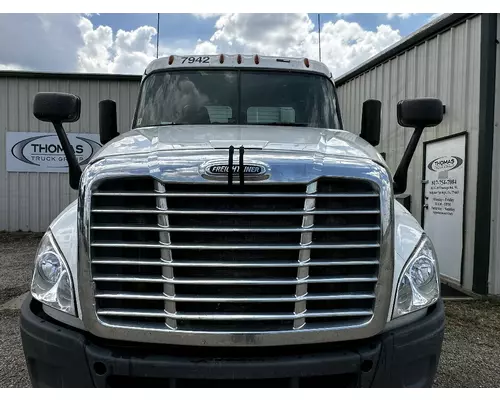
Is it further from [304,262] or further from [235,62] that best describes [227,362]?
[235,62]

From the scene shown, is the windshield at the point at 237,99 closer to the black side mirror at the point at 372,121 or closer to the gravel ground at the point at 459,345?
the black side mirror at the point at 372,121

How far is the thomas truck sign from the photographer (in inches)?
441

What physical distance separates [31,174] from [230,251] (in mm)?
10744

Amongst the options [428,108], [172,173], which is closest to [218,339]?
[172,173]

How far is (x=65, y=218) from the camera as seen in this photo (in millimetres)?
2574

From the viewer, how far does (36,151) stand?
11211 mm

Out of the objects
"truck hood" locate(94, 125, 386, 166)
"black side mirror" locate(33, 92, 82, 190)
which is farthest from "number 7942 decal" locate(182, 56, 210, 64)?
"black side mirror" locate(33, 92, 82, 190)

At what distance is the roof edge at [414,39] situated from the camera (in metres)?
6.38

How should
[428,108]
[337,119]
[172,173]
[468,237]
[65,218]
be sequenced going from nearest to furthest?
[172,173]
[65,218]
[428,108]
[337,119]
[468,237]

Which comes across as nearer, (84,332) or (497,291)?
(84,332)

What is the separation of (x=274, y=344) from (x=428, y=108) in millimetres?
1901

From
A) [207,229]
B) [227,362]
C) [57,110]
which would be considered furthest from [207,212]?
[57,110]

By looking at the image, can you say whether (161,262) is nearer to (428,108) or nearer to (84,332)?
(84,332)

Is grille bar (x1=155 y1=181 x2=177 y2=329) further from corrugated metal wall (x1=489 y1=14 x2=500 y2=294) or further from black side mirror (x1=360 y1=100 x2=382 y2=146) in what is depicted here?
corrugated metal wall (x1=489 y1=14 x2=500 y2=294)
